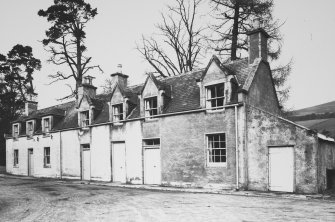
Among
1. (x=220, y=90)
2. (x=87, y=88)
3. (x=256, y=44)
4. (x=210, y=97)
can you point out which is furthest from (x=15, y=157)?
(x=256, y=44)

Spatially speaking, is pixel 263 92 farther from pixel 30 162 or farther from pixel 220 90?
pixel 30 162

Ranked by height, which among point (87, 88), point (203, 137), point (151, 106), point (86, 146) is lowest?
point (86, 146)

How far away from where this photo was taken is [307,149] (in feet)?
44.7

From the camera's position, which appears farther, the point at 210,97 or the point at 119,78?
the point at 119,78

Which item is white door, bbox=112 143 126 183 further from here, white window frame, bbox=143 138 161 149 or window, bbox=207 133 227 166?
window, bbox=207 133 227 166

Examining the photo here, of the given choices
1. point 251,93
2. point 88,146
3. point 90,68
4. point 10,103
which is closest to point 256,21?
point 251,93

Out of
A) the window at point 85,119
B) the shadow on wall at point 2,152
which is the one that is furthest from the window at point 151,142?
the shadow on wall at point 2,152

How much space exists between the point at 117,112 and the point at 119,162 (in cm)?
365

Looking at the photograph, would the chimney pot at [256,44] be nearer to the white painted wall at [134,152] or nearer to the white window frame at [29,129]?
the white painted wall at [134,152]

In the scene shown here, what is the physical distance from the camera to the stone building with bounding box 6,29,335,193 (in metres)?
14.3

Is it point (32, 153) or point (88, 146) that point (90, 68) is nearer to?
point (32, 153)

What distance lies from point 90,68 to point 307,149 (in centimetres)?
2803

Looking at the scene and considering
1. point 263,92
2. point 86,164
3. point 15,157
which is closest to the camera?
point 263,92

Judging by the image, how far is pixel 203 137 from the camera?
1702 centimetres
